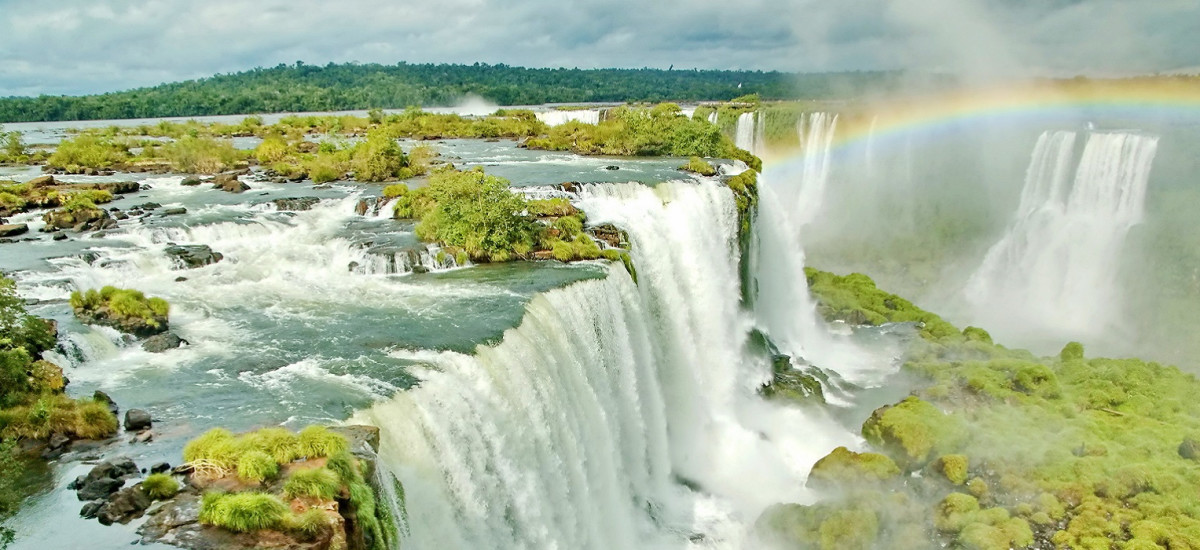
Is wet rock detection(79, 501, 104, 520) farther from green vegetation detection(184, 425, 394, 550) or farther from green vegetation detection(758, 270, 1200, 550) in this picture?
green vegetation detection(758, 270, 1200, 550)

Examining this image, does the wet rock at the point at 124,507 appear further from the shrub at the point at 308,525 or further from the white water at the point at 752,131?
the white water at the point at 752,131

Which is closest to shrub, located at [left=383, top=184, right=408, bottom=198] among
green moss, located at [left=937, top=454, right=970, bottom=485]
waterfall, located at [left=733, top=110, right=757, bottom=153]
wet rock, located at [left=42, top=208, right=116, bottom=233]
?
wet rock, located at [left=42, top=208, right=116, bottom=233]

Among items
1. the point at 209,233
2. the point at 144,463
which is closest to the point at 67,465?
the point at 144,463

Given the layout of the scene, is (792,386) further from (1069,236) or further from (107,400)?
(1069,236)

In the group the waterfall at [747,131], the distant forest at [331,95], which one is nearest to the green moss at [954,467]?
the waterfall at [747,131]

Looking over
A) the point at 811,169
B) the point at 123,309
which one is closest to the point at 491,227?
→ the point at 123,309

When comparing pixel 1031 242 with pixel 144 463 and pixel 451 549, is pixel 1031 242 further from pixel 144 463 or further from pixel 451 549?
pixel 144 463

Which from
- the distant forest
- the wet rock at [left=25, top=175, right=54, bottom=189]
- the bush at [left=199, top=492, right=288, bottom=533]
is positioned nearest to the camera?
the bush at [left=199, top=492, right=288, bottom=533]
